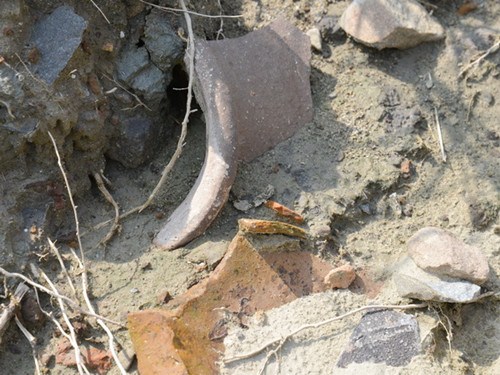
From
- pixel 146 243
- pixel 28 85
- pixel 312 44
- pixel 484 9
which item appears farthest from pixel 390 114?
pixel 28 85

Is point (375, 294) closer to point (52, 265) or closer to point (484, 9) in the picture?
point (52, 265)

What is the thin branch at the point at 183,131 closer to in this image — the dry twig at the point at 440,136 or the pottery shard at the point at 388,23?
the pottery shard at the point at 388,23

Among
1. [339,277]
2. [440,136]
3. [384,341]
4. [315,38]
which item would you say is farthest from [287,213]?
[315,38]

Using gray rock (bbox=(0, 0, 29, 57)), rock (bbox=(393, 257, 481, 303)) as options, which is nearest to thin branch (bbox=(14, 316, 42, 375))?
gray rock (bbox=(0, 0, 29, 57))

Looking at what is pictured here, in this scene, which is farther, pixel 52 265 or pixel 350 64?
pixel 350 64

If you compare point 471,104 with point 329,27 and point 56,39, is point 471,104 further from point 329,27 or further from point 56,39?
point 56,39

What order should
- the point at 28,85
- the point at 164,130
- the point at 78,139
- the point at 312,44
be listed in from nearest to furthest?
the point at 28,85, the point at 78,139, the point at 164,130, the point at 312,44
